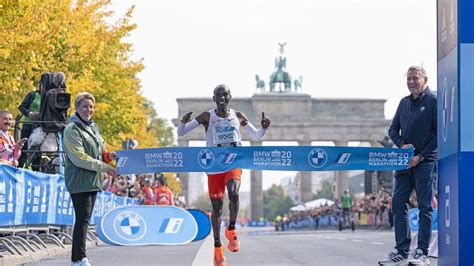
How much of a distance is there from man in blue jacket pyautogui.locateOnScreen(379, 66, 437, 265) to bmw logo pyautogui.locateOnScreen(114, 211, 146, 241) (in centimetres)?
715

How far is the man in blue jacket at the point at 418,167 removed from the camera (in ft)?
35.9

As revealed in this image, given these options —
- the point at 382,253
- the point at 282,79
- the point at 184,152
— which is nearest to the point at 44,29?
the point at 382,253

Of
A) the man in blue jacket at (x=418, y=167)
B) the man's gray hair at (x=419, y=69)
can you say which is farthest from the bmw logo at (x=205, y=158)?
the man's gray hair at (x=419, y=69)

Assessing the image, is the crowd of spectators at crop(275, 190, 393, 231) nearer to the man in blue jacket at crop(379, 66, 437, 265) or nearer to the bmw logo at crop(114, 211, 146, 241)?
the bmw logo at crop(114, 211, 146, 241)

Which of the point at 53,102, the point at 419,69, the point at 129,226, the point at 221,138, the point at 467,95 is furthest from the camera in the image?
the point at 53,102

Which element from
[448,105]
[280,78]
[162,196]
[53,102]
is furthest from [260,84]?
[448,105]

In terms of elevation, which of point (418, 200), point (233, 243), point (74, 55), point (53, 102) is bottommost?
point (233, 243)

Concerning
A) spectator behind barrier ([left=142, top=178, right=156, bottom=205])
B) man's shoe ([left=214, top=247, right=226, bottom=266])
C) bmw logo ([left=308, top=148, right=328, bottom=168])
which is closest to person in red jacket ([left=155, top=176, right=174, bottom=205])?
spectator behind barrier ([left=142, top=178, right=156, bottom=205])

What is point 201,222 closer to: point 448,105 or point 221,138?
point 221,138

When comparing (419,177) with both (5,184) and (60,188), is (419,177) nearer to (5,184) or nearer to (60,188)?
(5,184)

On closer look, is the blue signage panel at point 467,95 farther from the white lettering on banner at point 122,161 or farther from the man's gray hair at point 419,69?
the white lettering on banner at point 122,161

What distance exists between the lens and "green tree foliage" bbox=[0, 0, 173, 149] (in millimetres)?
20562

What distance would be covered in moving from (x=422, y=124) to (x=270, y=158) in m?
1.54

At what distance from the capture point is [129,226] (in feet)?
58.9
